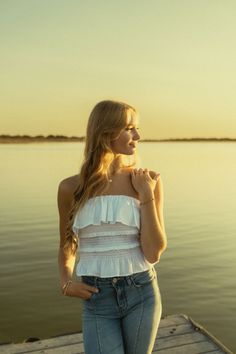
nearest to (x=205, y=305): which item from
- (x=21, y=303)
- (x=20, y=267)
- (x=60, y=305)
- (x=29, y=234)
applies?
(x=60, y=305)

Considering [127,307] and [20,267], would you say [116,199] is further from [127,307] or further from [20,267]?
[20,267]

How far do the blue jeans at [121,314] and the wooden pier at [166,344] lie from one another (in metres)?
2.60

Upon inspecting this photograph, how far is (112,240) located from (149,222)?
0.26m

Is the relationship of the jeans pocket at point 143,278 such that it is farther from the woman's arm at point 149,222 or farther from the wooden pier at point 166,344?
the wooden pier at point 166,344

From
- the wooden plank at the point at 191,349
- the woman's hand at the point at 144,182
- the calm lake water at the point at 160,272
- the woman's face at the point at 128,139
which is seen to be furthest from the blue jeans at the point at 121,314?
the wooden plank at the point at 191,349

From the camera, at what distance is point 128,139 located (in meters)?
3.27

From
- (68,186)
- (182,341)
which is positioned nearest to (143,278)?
(68,186)

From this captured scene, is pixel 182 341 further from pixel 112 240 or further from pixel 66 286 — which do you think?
pixel 112 240

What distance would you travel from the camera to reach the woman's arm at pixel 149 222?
3.06m

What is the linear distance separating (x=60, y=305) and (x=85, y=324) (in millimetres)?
7254

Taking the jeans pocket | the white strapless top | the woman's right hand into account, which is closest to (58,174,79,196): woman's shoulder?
the white strapless top

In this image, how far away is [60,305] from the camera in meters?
10.2

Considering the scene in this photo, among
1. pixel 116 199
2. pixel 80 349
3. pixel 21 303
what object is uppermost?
pixel 116 199

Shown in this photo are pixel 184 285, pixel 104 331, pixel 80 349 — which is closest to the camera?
pixel 104 331
